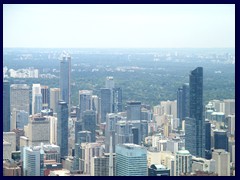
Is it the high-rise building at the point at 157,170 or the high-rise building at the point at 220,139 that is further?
the high-rise building at the point at 220,139

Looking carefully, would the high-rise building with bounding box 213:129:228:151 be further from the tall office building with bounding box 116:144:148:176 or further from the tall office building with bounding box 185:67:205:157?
the tall office building with bounding box 116:144:148:176

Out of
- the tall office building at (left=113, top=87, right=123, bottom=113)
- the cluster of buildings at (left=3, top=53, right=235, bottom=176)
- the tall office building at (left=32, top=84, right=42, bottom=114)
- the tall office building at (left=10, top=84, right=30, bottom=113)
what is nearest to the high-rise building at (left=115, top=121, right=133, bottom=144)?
the cluster of buildings at (left=3, top=53, right=235, bottom=176)

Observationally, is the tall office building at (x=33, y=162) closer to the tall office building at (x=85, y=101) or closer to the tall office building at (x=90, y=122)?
the tall office building at (x=90, y=122)

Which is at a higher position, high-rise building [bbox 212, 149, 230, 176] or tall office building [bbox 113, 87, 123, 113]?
tall office building [bbox 113, 87, 123, 113]

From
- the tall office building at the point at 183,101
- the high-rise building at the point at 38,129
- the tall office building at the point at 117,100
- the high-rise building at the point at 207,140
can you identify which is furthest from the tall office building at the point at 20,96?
the high-rise building at the point at 207,140

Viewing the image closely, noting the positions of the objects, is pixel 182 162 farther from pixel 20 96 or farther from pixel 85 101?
pixel 20 96

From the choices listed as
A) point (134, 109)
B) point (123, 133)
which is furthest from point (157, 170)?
point (134, 109)

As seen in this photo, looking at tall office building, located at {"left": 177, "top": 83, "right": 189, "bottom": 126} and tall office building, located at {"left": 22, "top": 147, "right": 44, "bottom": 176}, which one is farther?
tall office building, located at {"left": 177, "top": 83, "right": 189, "bottom": 126}
